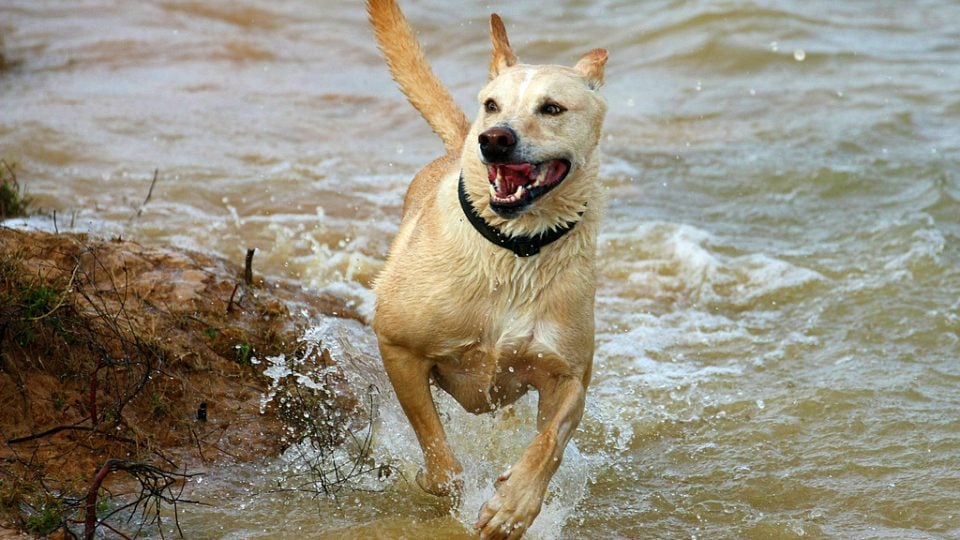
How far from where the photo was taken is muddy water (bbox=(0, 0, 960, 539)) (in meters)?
5.43

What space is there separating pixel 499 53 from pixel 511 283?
1.02 m

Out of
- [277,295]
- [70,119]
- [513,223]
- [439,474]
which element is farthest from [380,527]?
[70,119]

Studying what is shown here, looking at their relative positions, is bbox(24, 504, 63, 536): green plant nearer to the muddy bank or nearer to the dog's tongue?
the muddy bank

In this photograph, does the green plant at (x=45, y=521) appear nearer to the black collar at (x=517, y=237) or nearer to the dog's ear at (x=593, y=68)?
the black collar at (x=517, y=237)

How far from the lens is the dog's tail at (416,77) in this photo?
20.6ft

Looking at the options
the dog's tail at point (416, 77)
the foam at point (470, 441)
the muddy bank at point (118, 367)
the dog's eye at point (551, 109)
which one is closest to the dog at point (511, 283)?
the dog's eye at point (551, 109)

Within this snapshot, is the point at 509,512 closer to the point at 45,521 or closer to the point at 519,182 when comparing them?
the point at 519,182

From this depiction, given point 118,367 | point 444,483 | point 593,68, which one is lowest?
point 444,483

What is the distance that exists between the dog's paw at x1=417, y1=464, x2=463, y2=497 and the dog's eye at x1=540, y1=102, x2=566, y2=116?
1.52 m

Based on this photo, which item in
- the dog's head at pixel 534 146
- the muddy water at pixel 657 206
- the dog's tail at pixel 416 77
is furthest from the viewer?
the dog's tail at pixel 416 77

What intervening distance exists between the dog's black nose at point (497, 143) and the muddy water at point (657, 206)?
4.89 feet

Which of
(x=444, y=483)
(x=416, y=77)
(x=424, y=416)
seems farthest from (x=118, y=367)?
(x=416, y=77)

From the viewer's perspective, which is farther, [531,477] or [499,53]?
[499,53]

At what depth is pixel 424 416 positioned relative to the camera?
5.00m
